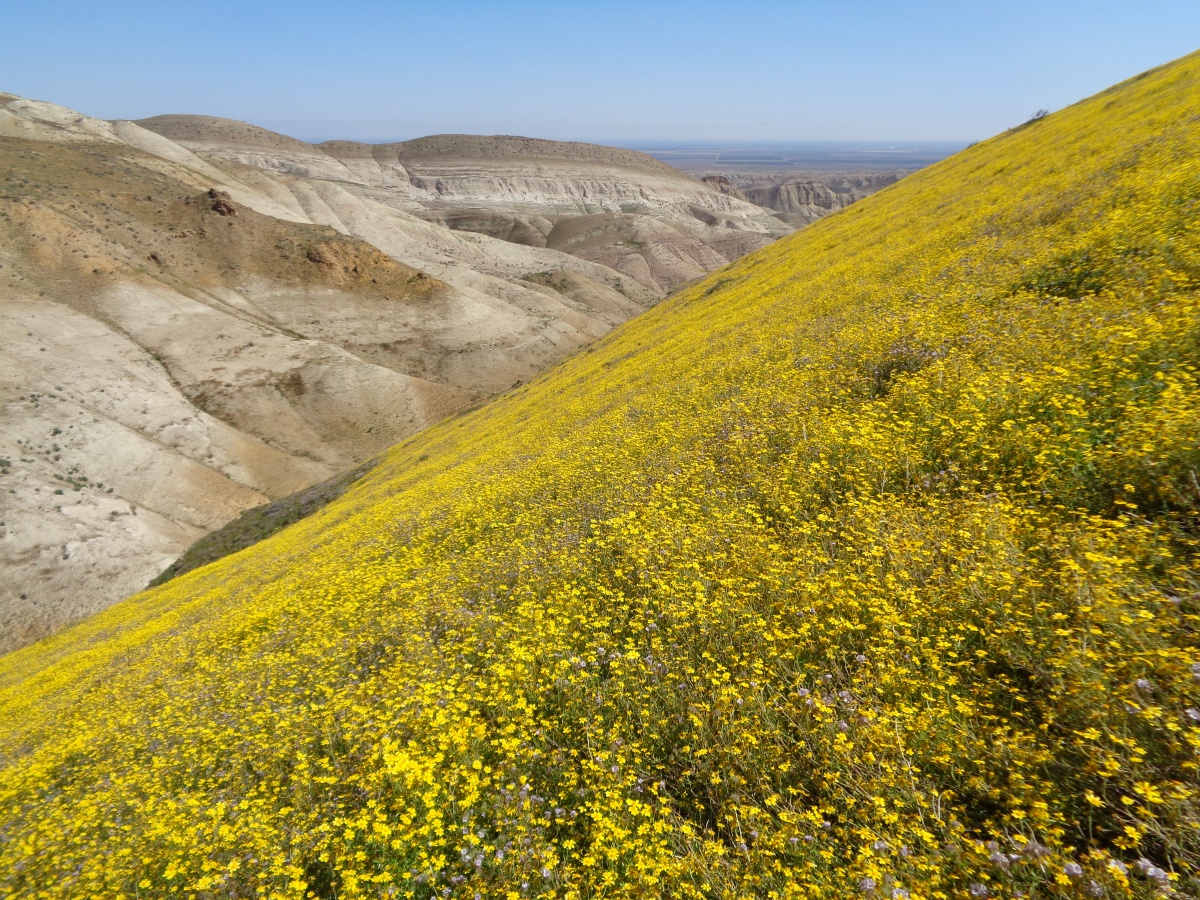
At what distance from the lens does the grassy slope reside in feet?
12.0

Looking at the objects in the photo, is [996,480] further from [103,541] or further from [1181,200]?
[103,541]

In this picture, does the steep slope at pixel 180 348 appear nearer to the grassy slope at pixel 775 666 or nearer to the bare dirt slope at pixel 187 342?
the bare dirt slope at pixel 187 342

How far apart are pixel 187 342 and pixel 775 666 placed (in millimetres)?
83451

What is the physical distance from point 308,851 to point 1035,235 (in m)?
17.8

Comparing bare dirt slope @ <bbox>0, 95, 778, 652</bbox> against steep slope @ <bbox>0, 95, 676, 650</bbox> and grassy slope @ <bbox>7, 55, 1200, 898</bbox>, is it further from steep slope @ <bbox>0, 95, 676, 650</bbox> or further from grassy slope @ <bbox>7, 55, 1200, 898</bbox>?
grassy slope @ <bbox>7, 55, 1200, 898</bbox>

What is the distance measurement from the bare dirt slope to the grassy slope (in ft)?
151

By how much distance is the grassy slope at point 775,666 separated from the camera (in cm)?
367

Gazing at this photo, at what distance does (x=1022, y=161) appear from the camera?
23.5 metres

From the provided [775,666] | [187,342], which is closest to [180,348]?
[187,342]

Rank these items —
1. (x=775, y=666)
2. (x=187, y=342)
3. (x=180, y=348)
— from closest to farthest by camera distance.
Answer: (x=775, y=666)
(x=180, y=348)
(x=187, y=342)

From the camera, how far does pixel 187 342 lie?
6744cm

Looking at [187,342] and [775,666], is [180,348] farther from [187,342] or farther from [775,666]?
[775,666]

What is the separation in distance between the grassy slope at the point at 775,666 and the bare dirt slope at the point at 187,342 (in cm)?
4602


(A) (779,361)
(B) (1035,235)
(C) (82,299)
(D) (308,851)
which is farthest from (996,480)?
(C) (82,299)
